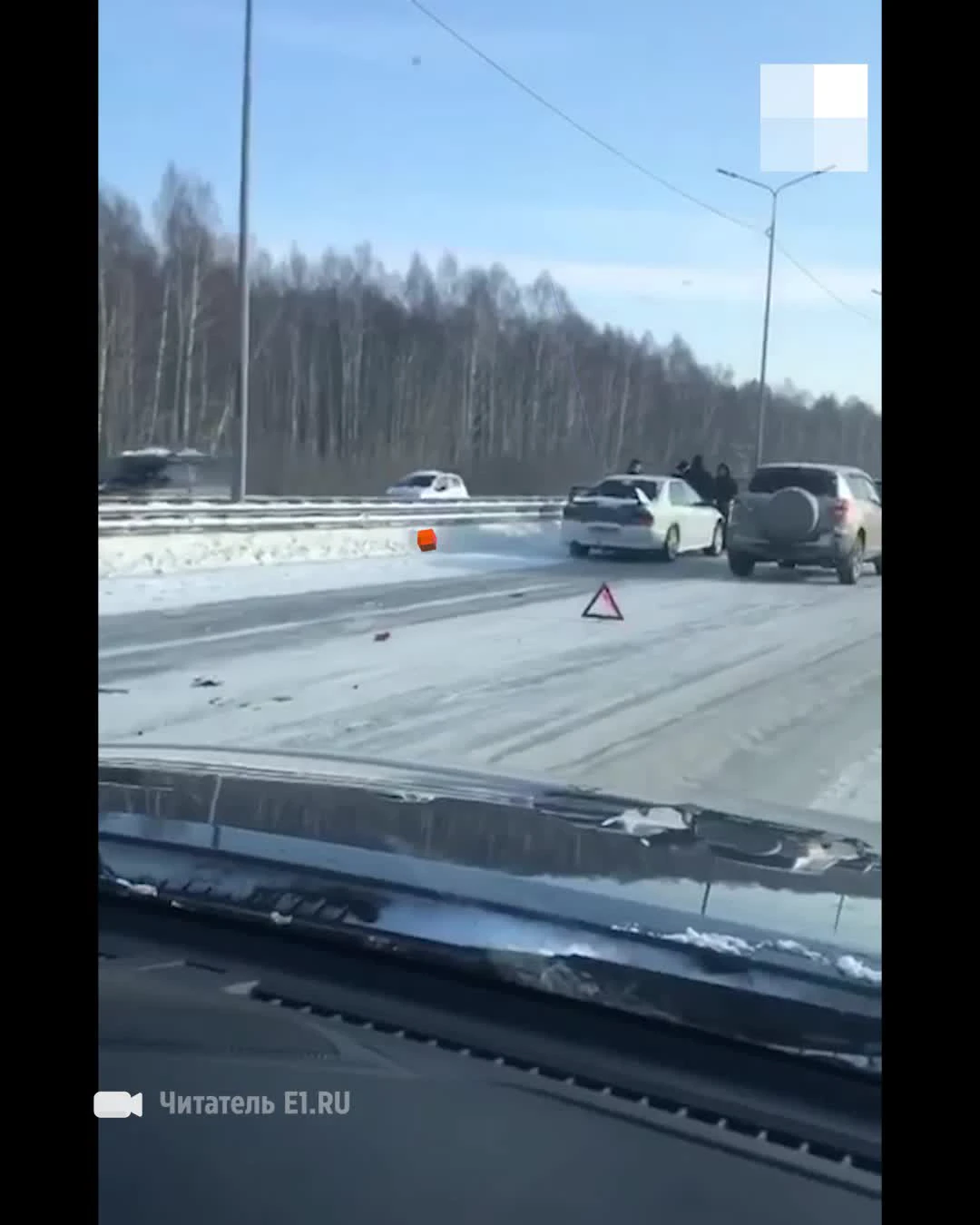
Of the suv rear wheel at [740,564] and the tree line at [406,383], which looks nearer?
the tree line at [406,383]

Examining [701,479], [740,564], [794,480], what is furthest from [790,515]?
[701,479]

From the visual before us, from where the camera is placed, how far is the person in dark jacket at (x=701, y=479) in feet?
31.1

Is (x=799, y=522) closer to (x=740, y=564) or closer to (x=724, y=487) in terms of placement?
(x=740, y=564)

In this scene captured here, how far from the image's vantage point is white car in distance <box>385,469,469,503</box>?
13219mm

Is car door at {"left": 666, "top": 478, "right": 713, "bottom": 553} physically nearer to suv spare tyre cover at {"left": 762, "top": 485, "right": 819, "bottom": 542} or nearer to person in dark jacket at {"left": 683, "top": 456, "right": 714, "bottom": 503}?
suv spare tyre cover at {"left": 762, "top": 485, "right": 819, "bottom": 542}

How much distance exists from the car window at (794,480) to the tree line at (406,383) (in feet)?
2.00

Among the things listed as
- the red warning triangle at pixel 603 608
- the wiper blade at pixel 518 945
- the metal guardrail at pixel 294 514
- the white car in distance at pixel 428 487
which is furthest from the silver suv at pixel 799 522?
the wiper blade at pixel 518 945

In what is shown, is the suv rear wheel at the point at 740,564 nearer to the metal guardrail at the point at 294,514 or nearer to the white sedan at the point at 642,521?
the white sedan at the point at 642,521

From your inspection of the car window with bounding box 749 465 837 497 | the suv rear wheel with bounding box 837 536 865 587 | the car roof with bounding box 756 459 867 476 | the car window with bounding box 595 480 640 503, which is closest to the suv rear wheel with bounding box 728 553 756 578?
the suv rear wheel with bounding box 837 536 865 587

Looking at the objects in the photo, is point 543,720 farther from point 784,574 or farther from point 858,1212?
point 784,574

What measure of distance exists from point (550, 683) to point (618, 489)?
17.7 ft

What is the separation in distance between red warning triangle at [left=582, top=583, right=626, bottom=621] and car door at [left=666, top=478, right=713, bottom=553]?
112 cm

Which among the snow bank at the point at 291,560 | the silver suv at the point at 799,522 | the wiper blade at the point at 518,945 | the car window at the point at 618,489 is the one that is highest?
the car window at the point at 618,489

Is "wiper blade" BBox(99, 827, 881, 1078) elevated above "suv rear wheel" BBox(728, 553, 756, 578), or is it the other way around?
"suv rear wheel" BBox(728, 553, 756, 578)
